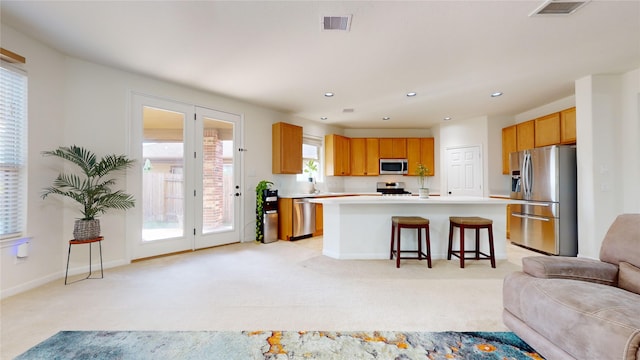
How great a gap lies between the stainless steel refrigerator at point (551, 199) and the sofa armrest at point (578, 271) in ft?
8.88

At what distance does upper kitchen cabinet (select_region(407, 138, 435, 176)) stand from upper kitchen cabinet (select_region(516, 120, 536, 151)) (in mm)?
1959

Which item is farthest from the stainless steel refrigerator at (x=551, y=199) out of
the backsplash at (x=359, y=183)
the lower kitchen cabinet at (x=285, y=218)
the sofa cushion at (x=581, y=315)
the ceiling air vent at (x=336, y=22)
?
the lower kitchen cabinet at (x=285, y=218)

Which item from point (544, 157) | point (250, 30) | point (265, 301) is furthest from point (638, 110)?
point (265, 301)

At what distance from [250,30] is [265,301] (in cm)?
253

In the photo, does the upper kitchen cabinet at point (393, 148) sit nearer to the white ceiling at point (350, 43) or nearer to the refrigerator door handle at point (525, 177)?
the white ceiling at point (350, 43)

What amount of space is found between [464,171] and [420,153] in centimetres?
112

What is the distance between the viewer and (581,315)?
1275mm

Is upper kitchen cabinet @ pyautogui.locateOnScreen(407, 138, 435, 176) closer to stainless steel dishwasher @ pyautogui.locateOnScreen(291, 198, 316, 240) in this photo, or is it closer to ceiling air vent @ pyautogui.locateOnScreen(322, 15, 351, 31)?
stainless steel dishwasher @ pyautogui.locateOnScreen(291, 198, 316, 240)

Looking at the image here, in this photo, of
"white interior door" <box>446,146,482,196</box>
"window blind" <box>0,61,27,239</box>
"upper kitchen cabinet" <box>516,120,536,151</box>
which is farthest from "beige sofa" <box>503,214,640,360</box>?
"window blind" <box>0,61,27,239</box>

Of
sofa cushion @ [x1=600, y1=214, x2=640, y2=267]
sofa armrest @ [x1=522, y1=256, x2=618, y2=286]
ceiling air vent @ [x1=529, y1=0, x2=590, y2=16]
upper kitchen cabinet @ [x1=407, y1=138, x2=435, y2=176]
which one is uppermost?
ceiling air vent @ [x1=529, y1=0, x2=590, y2=16]

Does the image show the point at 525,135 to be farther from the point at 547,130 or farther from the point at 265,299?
the point at 265,299

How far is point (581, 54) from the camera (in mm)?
2969

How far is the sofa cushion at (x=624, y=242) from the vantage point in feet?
5.50

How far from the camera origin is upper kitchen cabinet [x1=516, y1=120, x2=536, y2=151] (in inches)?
186
